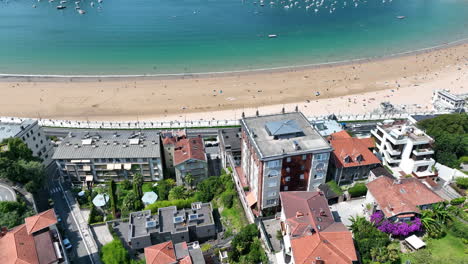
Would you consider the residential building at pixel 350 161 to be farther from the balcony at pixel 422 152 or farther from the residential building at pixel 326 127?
Answer: the residential building at pixel 326 127

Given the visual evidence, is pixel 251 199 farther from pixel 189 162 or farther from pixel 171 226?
pixel 189 162

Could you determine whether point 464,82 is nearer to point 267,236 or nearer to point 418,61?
point 418,61

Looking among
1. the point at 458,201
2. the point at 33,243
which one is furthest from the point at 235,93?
the point at 33,243

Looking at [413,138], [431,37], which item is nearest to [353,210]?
[413,138]

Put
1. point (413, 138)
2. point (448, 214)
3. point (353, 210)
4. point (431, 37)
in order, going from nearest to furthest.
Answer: point (448, 214) < point (353, 210) < point (413, 138) < point (431, 37)

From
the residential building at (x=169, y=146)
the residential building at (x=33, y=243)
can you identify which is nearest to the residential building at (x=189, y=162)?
the residential building at (x=169, y=146)
